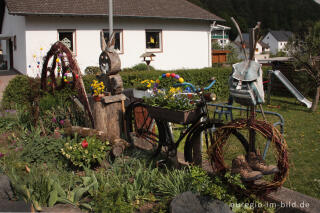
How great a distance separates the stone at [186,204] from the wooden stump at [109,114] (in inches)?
110

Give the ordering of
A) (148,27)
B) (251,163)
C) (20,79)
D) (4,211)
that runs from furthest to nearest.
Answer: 1. (148,27)
2. (20,79)
3. (251,163)
4. (4,211)

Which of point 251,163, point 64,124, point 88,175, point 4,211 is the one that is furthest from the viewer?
point 64,124

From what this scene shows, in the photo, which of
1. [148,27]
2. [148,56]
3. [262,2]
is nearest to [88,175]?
[148,56]

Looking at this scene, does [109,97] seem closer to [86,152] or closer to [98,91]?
[98,91]

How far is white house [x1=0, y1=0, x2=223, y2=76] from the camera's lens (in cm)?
1483

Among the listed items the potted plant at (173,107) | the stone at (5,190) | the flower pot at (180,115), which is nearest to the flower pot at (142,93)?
the potted plant at (173,107)

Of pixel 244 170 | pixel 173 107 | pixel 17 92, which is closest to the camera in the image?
pixel 244 170

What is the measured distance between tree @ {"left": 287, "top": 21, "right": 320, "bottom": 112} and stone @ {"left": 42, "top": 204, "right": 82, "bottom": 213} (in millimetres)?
8610

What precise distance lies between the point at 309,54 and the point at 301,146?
16.5 feet

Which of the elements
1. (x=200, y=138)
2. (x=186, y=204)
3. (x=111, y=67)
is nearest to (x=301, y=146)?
(x=200, y=138)

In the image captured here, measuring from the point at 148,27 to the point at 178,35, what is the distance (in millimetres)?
2069

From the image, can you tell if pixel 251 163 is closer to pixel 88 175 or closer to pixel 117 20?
pixel 88 175

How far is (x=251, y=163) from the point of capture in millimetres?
3328

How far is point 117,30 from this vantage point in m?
17.5
